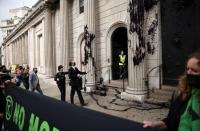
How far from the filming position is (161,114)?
10227 mm

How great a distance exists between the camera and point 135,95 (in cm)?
1279

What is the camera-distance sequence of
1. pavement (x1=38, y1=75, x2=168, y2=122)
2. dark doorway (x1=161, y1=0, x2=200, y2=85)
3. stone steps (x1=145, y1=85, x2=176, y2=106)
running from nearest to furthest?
pavement (x1=38, y1=75, x2=168, y2=122)
dark doorway (x1=161, y1=0, x2=200, y2=85)
stone steps (x1=145, y1=85, x2=176, y2=106)

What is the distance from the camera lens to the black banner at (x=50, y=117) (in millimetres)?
2779

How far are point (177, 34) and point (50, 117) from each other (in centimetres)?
912

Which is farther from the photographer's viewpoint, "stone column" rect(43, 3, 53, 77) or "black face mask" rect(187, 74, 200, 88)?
"stone column" rect(43, 3, 53, 77)

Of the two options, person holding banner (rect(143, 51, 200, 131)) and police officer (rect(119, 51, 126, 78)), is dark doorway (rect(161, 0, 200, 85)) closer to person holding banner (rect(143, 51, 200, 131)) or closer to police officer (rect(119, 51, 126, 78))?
police officer (rect(119, 51, 126, 78))

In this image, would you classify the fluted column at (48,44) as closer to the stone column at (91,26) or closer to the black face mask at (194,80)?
the stone column at (91,26)

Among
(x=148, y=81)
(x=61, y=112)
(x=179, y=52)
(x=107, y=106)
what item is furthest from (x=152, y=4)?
(x=61, y=112)

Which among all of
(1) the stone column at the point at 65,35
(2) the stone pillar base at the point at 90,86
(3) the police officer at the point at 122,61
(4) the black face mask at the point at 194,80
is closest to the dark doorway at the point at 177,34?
(3) the police officer at the point at 122,61

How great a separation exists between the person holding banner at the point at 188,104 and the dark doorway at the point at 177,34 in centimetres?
880

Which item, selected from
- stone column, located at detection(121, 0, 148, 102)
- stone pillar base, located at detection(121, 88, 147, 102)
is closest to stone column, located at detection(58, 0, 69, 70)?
stone pillar base, located at detection(121, 88, 147, 102)

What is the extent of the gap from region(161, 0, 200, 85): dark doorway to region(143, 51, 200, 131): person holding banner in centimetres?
880

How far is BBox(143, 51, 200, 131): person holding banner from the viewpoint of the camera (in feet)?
7.91

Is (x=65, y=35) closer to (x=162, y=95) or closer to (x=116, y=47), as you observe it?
(x=116, y=47)
